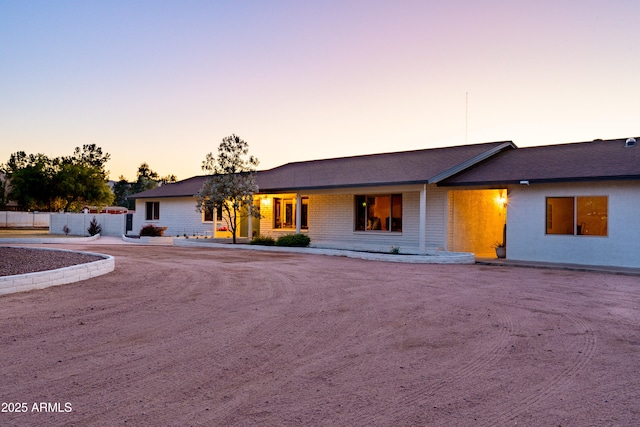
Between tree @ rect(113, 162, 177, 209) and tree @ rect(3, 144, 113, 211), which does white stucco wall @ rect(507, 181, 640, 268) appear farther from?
tree @ rect(113, 162, 177, 209)

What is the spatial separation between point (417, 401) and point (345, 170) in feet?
59.8

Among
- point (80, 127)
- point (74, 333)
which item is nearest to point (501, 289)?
point (74, 333)

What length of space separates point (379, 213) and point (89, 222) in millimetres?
20926

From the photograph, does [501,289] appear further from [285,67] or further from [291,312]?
[285,67]

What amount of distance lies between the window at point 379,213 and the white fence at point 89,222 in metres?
17.1

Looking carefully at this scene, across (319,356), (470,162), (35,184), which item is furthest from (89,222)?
(319,356)

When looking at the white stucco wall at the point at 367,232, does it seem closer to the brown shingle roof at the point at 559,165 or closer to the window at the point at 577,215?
the brown shingle roof at the point at 559,165

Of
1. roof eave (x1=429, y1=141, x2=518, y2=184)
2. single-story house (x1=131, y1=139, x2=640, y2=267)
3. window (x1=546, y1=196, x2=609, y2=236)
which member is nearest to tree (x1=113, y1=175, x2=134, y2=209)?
single-story house (x1=131, y1=139, x2=640, y2=267)

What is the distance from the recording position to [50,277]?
29.5ft

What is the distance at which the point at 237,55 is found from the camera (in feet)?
58.3

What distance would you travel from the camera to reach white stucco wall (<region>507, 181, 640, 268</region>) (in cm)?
1312

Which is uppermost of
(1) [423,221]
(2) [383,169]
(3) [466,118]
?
(3) [466,118]

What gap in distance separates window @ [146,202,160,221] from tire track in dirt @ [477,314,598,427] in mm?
26585

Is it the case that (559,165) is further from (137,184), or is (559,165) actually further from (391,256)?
(137,184)
